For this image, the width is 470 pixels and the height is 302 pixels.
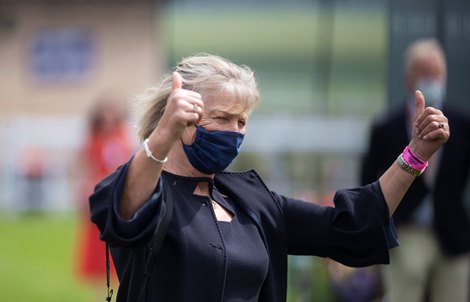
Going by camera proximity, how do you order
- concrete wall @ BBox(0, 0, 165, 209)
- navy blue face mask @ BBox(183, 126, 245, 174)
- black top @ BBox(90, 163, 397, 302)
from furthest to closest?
concrete wall @ BBox(0, 0, 165, 209) < navy blue face mask @ BBox(183, 126, 245, 174) < black top @ BBox(90, 163, 397, 302)

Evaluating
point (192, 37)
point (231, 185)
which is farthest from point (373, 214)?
point (192, 37)

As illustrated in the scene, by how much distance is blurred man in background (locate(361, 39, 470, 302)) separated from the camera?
21.9 feet

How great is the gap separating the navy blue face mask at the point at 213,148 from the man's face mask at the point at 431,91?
128 inches

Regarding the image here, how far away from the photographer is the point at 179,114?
318 cm

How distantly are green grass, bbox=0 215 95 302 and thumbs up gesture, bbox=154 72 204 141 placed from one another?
7.64m

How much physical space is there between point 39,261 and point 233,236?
1096 cm

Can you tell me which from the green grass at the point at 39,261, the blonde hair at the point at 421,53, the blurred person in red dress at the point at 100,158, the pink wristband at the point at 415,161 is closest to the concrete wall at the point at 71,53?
the green grass at the point at 39,261

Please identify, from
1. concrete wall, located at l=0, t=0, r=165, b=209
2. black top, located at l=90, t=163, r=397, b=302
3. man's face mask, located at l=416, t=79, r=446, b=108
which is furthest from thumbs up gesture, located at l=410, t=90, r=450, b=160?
concrete wall, located at l=0, t=0, r=165, b=209

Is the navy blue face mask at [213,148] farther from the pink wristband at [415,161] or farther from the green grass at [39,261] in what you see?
the green grass at [39,261]

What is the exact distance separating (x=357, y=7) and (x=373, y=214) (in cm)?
449

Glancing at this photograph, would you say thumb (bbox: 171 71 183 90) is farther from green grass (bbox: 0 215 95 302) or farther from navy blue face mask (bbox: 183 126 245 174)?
green grass (bbox: 0 215 95 302)

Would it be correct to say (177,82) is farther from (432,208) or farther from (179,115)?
(432,208)

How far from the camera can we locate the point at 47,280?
40.6 ft

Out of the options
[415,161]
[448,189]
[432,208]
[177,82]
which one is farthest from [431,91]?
[177,82]
